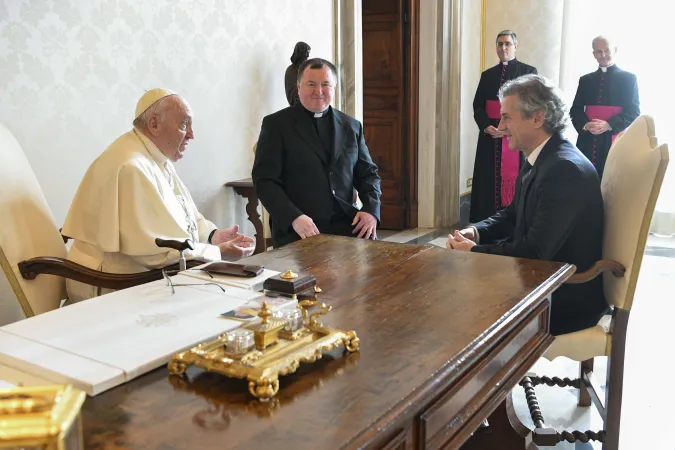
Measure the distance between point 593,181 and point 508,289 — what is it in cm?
95

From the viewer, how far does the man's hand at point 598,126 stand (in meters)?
6.05

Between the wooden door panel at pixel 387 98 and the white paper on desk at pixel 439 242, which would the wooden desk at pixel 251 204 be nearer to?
the white paper on desk at pixel 439 242

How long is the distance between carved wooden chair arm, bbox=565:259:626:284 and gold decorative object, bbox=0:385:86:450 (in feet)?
6.42

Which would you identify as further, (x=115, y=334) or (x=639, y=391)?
(x=639, y=391)

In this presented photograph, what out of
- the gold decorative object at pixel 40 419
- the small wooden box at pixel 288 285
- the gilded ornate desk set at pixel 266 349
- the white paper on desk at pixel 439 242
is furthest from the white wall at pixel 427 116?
the gold decorative object at pixel 40 419

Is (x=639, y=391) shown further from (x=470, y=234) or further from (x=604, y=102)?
(x=604, y=102)

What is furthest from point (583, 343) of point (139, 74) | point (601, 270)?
point (139, 74)

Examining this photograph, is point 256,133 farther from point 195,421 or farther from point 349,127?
point 195,421

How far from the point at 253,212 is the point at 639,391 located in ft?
7.47

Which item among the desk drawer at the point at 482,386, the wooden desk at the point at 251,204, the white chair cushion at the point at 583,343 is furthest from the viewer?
the wooden desk at the point at 251,204

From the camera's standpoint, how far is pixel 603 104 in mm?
6320

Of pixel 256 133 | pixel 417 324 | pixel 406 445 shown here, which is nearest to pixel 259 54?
pixel 256 133

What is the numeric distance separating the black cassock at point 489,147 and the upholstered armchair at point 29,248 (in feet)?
15.5

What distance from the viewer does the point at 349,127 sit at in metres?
3.47
